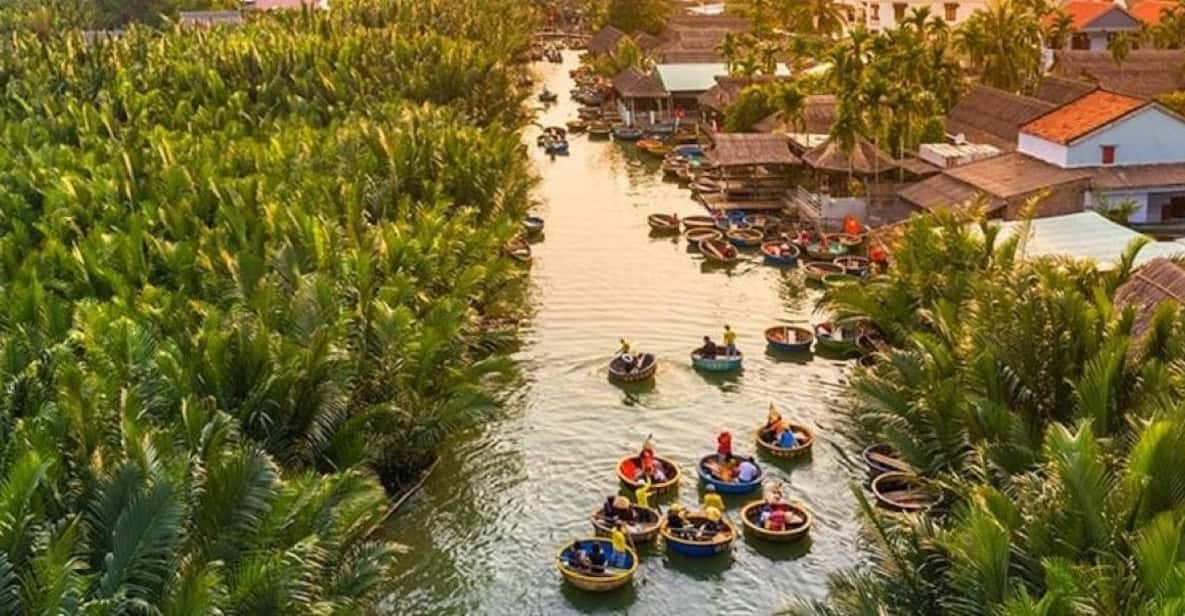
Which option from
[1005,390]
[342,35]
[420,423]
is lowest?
[420,423]

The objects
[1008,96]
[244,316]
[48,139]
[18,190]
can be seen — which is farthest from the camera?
[1008,96]

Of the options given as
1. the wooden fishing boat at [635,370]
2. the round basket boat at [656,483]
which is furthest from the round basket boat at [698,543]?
the wooden fishing boat at [635,370]

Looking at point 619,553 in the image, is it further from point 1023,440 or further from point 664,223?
point 664,223

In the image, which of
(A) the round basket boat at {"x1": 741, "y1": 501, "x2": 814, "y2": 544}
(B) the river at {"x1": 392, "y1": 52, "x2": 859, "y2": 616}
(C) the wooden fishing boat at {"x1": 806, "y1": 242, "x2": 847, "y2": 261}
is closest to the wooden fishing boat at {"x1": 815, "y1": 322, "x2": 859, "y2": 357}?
(B) the river at {"x1": 392, "y1": 52, "x2": 859, "y2": 616}

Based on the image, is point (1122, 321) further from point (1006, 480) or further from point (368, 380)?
point (368, 380)

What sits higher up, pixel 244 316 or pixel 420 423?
pixel 244 316

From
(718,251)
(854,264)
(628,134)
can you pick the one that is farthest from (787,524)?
(628,134)

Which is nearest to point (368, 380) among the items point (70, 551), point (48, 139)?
point (70, 551)
